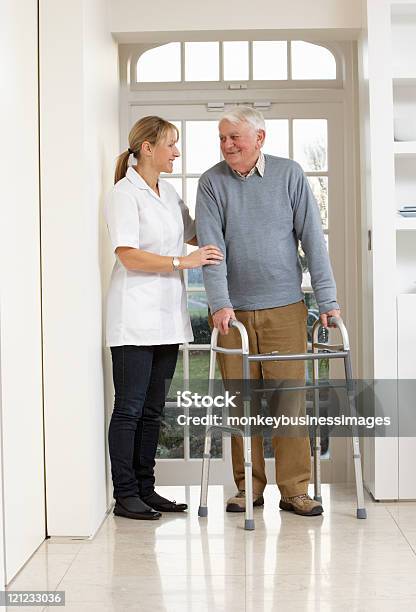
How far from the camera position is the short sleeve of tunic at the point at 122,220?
379 centimetres

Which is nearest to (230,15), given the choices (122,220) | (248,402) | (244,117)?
(244,117)

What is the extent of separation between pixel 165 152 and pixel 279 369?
102 centimetres

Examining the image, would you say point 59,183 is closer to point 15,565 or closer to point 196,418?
point 15,565

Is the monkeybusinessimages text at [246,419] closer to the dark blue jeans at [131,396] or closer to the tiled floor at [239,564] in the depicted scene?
the dark blue jeans at [131,396]

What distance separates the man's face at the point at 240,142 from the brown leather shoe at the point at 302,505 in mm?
1413

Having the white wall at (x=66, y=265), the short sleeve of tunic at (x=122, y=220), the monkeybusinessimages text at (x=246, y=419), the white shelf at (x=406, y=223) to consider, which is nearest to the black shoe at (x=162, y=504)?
the monkeybusinessimages text at (x=246, y=419)

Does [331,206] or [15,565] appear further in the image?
[331,206]

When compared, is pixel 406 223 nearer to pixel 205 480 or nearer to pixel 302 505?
pixel 302 505

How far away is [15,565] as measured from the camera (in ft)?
10.2

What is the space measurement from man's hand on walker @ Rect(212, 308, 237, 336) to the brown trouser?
0.50 feet

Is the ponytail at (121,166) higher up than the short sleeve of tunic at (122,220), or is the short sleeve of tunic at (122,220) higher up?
the ponytail at (121,166)

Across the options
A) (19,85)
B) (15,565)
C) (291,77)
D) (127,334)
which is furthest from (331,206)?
(15,565)

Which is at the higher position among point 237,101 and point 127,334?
point 237,101

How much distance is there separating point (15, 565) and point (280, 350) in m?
1.46
